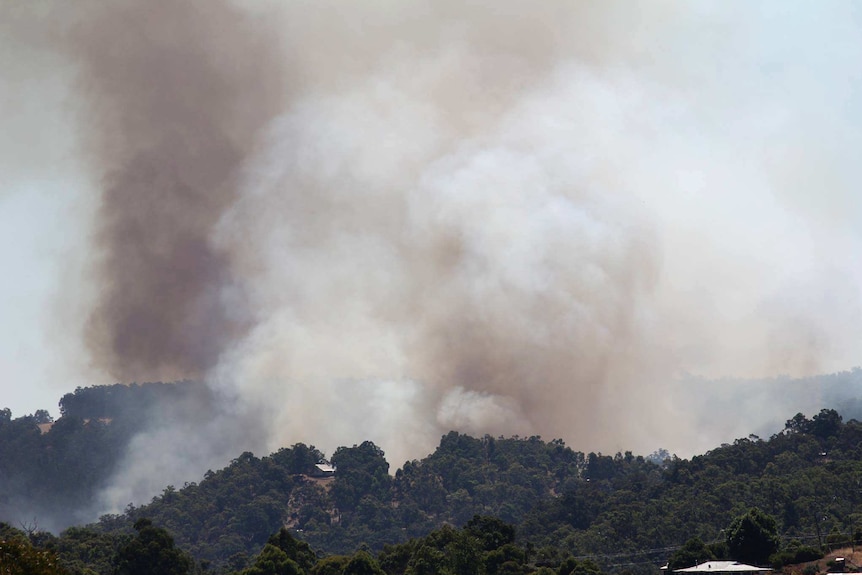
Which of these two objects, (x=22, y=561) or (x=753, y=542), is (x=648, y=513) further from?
(x=22, y=561)

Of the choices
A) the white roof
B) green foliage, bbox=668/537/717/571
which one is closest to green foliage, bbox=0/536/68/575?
the white roof

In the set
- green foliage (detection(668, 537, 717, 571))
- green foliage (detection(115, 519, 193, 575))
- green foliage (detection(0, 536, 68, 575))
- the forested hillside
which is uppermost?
the forested hillside

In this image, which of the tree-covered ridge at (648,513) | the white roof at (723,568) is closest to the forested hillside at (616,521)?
the tree-covered ridge at (648,513)

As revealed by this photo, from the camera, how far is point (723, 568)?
98.1 metres

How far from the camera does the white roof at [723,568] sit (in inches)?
3814

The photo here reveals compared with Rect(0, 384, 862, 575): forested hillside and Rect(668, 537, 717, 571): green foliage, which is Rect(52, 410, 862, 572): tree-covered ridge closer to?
Rect(0, 384, 862, 575): forested hillside

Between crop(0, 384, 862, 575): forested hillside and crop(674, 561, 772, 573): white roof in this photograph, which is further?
crop(0, 384, 862, 575): forested hillside

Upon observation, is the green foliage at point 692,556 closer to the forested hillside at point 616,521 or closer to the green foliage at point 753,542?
the forested hillside at point 616,521

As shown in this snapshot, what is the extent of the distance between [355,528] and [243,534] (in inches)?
731

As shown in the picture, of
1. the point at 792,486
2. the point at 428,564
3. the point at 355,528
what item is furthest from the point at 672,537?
the point at 355,528

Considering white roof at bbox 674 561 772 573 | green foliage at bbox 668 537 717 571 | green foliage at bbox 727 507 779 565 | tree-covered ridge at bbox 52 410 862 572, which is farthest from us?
tree-covered ridge at bbox 52 410 862 572

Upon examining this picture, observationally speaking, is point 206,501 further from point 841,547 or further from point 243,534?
point 841,547

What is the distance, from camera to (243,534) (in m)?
192

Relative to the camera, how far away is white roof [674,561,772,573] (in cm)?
9688
